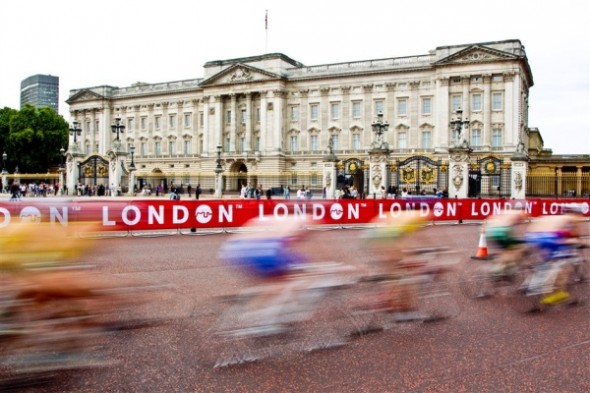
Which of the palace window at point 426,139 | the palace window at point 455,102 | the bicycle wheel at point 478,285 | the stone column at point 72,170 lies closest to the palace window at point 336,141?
the palace window at point 426,139

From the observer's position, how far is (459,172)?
34625 mm

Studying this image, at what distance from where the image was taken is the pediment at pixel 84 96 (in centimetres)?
8331

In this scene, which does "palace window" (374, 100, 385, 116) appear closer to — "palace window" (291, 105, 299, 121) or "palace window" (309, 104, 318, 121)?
"palace window" (309, 104, 318, 121)

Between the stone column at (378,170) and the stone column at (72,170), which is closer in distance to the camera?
the stone column at (378,170)

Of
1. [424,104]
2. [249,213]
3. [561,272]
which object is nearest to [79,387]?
[561,272]

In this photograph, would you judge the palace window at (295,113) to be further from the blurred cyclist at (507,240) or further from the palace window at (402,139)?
the blurred cyclist at (507,240)

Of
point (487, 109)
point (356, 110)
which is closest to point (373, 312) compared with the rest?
point (487, 109)

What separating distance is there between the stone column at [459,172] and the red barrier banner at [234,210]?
749 centimetres

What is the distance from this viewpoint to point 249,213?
21.0 metres

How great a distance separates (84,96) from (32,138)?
1034cm

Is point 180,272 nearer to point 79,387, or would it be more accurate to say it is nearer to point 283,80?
point 79,387

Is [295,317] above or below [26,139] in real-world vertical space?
below

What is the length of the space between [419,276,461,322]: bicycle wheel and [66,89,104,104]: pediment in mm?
82156

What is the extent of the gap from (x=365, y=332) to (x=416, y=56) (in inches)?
2361
